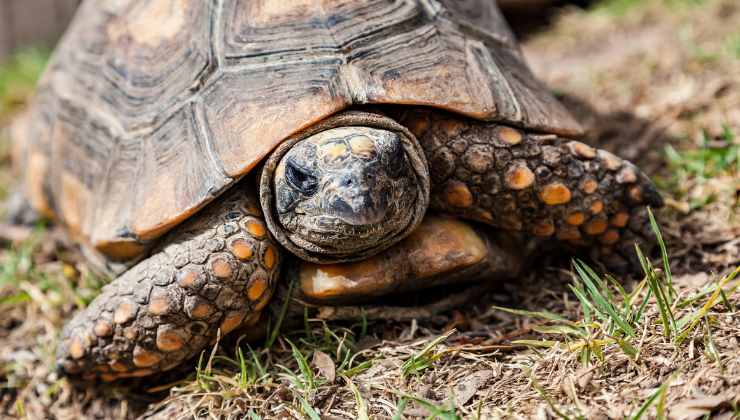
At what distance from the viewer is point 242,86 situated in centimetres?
290

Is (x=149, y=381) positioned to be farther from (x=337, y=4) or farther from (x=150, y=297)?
(x=337, y=4)

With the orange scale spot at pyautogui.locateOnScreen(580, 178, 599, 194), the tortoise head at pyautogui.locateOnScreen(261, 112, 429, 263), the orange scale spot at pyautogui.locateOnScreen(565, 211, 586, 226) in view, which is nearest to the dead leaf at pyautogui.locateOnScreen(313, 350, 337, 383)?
the tortoise head at pyautogui.locateOnScreen(261, 112, 429, 263)

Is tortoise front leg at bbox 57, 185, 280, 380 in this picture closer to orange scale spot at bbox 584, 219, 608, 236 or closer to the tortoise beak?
the tortoise beak

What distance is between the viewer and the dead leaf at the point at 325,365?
8.87 ft

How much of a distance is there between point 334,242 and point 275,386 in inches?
24.5

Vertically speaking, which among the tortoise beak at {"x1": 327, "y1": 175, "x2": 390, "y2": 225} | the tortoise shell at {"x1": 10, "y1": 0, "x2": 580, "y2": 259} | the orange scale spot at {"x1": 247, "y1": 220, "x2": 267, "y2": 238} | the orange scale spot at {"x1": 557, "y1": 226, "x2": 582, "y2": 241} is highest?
the tortoise shell at {"x1": 10, "y1": 0, "x2": 580, "y2": 259}

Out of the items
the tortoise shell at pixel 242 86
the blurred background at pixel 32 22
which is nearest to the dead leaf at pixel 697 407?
the tortoise shell at pixel 242 86

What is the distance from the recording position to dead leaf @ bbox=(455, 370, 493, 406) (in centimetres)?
245

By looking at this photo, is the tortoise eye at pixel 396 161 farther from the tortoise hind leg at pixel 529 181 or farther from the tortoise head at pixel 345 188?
the tortoise hind leg at pixel 529 181

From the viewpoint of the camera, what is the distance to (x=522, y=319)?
3010 mm

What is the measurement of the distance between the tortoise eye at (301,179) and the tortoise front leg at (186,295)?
279mm

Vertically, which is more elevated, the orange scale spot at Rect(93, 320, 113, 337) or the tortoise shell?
the tortoise shell

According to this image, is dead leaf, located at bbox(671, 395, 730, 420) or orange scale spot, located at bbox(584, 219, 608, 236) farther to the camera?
orange scale spot, located at bbox(584, 219, 608, 236)

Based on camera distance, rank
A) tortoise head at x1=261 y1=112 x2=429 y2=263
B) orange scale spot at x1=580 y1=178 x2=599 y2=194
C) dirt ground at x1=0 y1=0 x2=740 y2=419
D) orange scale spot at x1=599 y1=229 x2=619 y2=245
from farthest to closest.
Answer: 1. orange scale spot at x1=599 y1=229 x2=619 y2=245
2. orange scale spot at x1=580 y1=178 x2=599 y2=194
3. tortoise head at x1=261 y1=112 x2=429 y2=263
4. dirt ground at x1=0 y1=0 x2=740 y2=419
